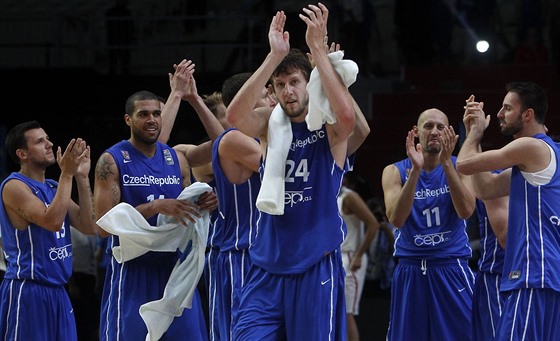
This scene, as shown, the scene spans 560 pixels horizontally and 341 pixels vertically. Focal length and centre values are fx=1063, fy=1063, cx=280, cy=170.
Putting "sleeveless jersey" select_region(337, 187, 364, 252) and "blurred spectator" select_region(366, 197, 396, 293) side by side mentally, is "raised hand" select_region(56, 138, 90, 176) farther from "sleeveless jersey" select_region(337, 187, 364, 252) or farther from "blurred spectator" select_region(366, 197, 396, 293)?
"blurred spectator" select_region(366, 197, 396, 293)

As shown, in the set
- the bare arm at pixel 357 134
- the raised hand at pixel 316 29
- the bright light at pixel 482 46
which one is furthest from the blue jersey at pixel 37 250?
the bright light at pixel 482 46

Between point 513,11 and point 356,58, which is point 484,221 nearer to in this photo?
point 356,58

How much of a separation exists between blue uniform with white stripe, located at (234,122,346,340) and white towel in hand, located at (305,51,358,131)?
0.16m

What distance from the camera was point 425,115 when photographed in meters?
7.76

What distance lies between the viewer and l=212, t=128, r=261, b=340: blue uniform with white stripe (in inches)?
268

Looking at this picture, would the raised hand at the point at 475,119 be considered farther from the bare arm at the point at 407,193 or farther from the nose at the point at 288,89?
the nose at the point at 288,89

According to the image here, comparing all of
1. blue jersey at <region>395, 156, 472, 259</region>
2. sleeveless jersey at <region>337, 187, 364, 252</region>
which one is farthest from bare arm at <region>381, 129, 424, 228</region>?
sleeveless jersey at <region>337, 187, 364, 252</region>

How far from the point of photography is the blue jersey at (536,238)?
614 cm

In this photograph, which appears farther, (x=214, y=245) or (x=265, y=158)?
(x=214, y=245)

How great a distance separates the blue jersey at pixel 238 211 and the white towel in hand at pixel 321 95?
4.24ft

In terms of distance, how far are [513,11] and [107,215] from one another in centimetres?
1251

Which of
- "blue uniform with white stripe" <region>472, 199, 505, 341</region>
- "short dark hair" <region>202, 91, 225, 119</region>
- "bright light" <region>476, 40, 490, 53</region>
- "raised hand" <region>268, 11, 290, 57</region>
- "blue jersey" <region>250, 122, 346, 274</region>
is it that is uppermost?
"bright light" <region>476, 40, 490, 53</region>

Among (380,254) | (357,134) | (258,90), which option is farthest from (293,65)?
(380,254)

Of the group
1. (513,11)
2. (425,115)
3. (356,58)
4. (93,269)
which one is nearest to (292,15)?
(356,58)
